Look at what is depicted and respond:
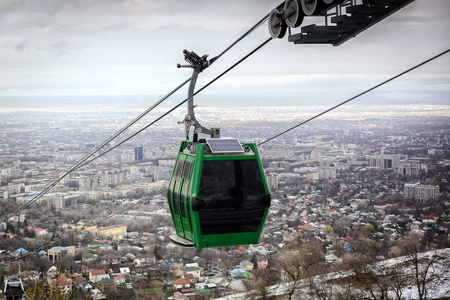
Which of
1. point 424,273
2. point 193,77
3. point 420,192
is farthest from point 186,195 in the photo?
point 420,192

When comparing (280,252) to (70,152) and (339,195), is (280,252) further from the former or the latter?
(70,152)

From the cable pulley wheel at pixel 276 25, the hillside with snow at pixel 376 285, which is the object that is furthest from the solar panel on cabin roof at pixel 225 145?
the hillside with snow at pixel 376 285

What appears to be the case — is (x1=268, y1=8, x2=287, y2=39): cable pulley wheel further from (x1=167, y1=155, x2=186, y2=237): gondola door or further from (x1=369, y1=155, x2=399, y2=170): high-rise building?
(x1=369, y1=155, x2=399, y2=170): high-rise building

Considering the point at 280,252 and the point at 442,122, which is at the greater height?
the point at 442,122

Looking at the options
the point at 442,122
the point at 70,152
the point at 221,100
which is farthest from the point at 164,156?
the point at 442,122

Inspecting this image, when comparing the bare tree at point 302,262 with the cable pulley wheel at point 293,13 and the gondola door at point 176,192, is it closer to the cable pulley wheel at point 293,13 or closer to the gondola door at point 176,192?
the gondola door at point 176,192

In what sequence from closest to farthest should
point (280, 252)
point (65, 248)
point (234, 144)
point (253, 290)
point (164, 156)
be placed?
point (234, 144) < point (253, 290) < point (280, 252) < point (65, 248) < point (164, 156)

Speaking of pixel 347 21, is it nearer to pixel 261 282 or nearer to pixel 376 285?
pixel 376 285
